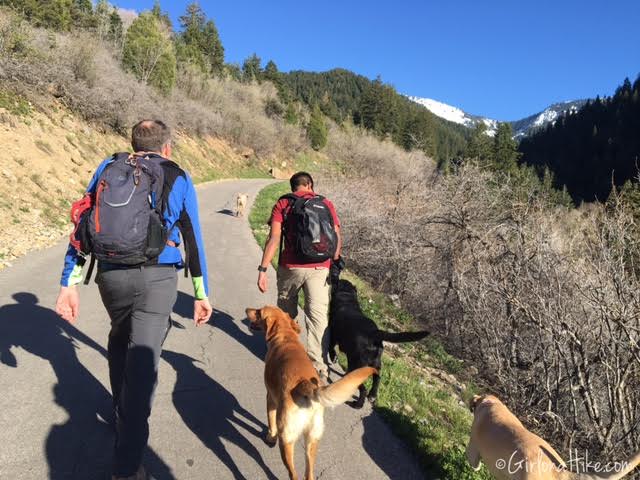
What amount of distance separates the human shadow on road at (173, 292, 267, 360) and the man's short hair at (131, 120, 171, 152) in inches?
115

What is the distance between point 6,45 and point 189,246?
48.9 feet

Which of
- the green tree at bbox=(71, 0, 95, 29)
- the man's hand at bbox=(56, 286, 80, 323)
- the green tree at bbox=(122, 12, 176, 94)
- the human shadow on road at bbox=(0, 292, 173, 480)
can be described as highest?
the green tree at bbox=(71, 0, 95, 29)

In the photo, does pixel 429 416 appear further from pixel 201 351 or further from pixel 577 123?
pixel 577 123

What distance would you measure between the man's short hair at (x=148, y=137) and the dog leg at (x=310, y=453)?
2062 millimetres

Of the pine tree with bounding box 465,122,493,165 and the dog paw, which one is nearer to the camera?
the dog paw

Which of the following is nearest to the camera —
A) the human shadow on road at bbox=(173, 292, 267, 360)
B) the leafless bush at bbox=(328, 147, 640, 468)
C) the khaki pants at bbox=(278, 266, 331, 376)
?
the khaki pants at bbox=(278, 266, 331, 376)

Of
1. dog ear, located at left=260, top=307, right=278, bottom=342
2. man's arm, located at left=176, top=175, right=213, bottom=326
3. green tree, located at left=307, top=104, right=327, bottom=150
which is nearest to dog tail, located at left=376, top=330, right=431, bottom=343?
dog ear, located at left=260, top=307, right=278, bottom=342

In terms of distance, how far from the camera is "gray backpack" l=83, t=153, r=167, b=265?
2.17 meters

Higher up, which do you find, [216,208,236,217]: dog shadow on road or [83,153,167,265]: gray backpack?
[83,153,167,265]: gray backpack

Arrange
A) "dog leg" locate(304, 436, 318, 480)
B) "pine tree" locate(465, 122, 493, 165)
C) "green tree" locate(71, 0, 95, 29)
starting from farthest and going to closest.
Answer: "pine tree" locate(465, 122, 493, 165)
"green tree" locate(71, 0, 95, 29)
"dog leg" locate(304, 436, 318, 480)

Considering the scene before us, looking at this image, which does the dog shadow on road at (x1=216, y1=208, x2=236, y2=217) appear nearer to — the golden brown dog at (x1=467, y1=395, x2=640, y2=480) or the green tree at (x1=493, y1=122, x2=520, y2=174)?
the golden brown dog at (x1=467, y1=395, x2=640, y2=480)

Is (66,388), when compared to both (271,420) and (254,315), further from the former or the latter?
(271,420)

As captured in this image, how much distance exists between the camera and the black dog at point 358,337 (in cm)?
405

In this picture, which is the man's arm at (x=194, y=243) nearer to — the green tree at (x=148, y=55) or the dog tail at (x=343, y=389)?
the dog tail at (x=343, y=389)
